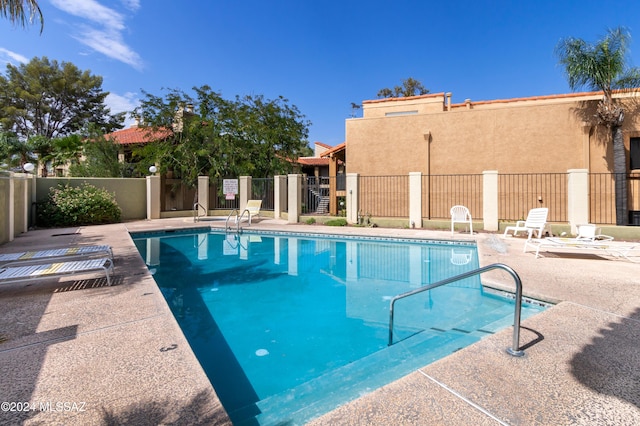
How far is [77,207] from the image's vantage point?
1427 centimetres

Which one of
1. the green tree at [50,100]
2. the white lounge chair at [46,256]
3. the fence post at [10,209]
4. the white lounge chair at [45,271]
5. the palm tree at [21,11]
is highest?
the green tree at [50,100]

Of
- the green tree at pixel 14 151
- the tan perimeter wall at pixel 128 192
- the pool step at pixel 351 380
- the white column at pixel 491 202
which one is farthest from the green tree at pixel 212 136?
the pool step at pixel 351 380

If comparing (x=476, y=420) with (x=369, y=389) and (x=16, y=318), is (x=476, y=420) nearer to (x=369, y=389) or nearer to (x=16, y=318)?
(x=369, y=389)

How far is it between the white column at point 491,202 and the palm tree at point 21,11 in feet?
44.9

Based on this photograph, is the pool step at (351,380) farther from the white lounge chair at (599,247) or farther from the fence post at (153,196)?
the fence post at (153,196)

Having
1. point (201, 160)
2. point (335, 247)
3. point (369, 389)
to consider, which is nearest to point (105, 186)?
point (201, 160)

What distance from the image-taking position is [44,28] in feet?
22.9

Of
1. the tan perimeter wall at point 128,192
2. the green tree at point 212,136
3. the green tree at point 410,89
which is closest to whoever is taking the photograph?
the tan perimeter wall at point 128,192

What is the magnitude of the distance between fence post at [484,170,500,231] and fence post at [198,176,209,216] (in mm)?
14349

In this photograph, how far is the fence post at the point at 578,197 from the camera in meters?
11.3

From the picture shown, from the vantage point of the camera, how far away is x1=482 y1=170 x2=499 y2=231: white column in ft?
41.3

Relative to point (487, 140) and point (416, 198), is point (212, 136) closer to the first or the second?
point (416, 198)

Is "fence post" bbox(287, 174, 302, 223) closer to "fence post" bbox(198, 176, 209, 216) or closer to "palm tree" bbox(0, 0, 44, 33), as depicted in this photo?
"fence post" bbox(198, 176, 209, 216)

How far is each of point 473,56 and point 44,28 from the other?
76.4ft
